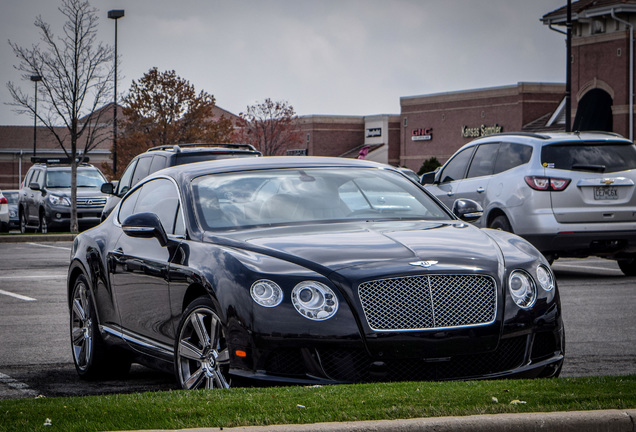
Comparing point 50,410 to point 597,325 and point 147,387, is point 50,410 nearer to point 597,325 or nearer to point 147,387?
point 147,387

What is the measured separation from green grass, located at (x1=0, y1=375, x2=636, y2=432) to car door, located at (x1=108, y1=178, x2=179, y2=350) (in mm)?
1069

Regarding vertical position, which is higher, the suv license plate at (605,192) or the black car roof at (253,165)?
the black car roof at (253,165)

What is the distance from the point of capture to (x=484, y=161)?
15.6 metres

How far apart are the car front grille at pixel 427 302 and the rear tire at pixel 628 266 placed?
32.6 ft

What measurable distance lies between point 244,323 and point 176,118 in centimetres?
3930

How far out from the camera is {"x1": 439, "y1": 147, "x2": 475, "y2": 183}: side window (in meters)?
16.1

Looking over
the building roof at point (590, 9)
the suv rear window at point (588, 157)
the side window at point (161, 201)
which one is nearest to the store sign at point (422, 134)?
the building roof at point (590, 9)

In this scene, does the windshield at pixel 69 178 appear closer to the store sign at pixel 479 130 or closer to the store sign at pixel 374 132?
the store sign at pixel 479 130

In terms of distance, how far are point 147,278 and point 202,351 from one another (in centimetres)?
108

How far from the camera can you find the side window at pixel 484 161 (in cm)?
1537

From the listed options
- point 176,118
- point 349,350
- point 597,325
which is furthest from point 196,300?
point 176,118

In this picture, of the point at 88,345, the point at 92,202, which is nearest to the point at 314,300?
the point at 88,345

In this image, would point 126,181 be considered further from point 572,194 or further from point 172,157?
point 572,194

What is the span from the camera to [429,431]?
15.5ft
